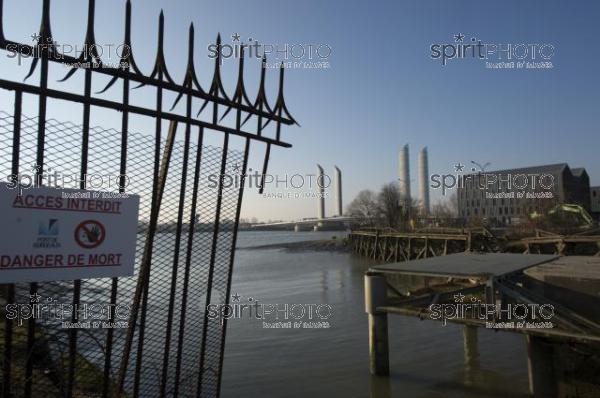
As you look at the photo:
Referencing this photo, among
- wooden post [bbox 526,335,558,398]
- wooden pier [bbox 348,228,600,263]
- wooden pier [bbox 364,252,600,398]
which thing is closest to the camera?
wooden pier [bbox 364,252,600,398]

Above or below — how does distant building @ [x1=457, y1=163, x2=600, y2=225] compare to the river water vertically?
above

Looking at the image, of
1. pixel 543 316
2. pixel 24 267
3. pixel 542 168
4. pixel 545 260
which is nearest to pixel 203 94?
pixel 24 267

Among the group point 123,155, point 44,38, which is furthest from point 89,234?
point 44,38

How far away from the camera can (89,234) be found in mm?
3441

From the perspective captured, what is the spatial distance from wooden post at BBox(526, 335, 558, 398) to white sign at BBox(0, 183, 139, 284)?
616 cm

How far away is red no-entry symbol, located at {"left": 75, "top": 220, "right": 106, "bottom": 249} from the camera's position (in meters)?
3.38

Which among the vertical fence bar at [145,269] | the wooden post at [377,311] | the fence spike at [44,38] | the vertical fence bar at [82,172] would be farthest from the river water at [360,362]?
the fence spike at [44,38]

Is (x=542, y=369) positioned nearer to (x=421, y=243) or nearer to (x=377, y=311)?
(x=377, y=311)

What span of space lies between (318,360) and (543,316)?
211 inches

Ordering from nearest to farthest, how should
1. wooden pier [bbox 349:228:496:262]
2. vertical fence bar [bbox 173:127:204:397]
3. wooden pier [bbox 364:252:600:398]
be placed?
vertical fence bar [bbox 173:127:204:397] < wooden pier [bbox 364:252:600:398] < wooden pier [bbox 349:228:496:262]

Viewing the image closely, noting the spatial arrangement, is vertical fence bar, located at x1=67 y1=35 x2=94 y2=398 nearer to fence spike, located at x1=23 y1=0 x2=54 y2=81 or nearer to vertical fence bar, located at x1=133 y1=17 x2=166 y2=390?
fence spike, located at x1=23 y1=0 x2=54 y2=81

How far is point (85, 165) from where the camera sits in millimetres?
3434

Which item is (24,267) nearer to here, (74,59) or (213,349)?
(74,59)

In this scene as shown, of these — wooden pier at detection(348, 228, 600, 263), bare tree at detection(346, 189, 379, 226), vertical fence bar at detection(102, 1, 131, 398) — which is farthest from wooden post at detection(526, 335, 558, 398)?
bare tree at detection(346, 189, 379, 226)
